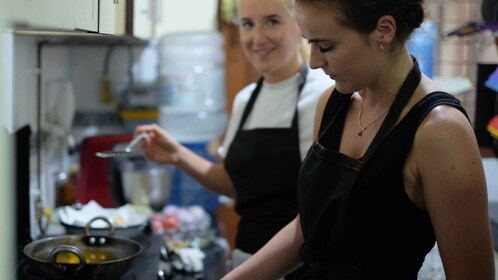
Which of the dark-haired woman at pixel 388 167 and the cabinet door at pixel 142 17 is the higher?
the cabinet door at pixel 142 17

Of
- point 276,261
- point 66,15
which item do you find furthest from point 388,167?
point 66,15

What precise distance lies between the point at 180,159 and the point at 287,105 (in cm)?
39

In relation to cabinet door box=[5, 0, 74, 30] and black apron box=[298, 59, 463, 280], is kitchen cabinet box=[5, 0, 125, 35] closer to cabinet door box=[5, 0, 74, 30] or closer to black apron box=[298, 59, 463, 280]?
cabinet door box=[5, 0, 74, 30]

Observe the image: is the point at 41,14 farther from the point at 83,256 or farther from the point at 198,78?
the point at 198,78

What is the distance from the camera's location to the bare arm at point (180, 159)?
2189 mm

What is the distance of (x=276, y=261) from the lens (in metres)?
1.45

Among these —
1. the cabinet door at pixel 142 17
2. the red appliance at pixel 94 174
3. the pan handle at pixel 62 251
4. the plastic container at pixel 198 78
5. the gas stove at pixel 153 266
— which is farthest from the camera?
the plastic container at pixel 198 78

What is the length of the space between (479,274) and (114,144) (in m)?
1.99

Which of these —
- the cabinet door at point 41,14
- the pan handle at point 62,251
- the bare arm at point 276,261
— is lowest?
the pan handle at point 62,251

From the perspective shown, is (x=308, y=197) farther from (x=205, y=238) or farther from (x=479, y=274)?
(x=205, y=238)

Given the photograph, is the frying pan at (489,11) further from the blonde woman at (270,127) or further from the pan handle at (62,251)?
the pan handle at (62,251)

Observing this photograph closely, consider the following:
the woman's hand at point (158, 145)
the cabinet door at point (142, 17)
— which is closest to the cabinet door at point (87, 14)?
the cabinet door at point (142, 17)

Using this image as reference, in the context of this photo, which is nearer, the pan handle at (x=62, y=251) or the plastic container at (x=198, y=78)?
the pan handle at (x=62, y=251)

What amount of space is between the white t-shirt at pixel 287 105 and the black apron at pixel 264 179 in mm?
18
